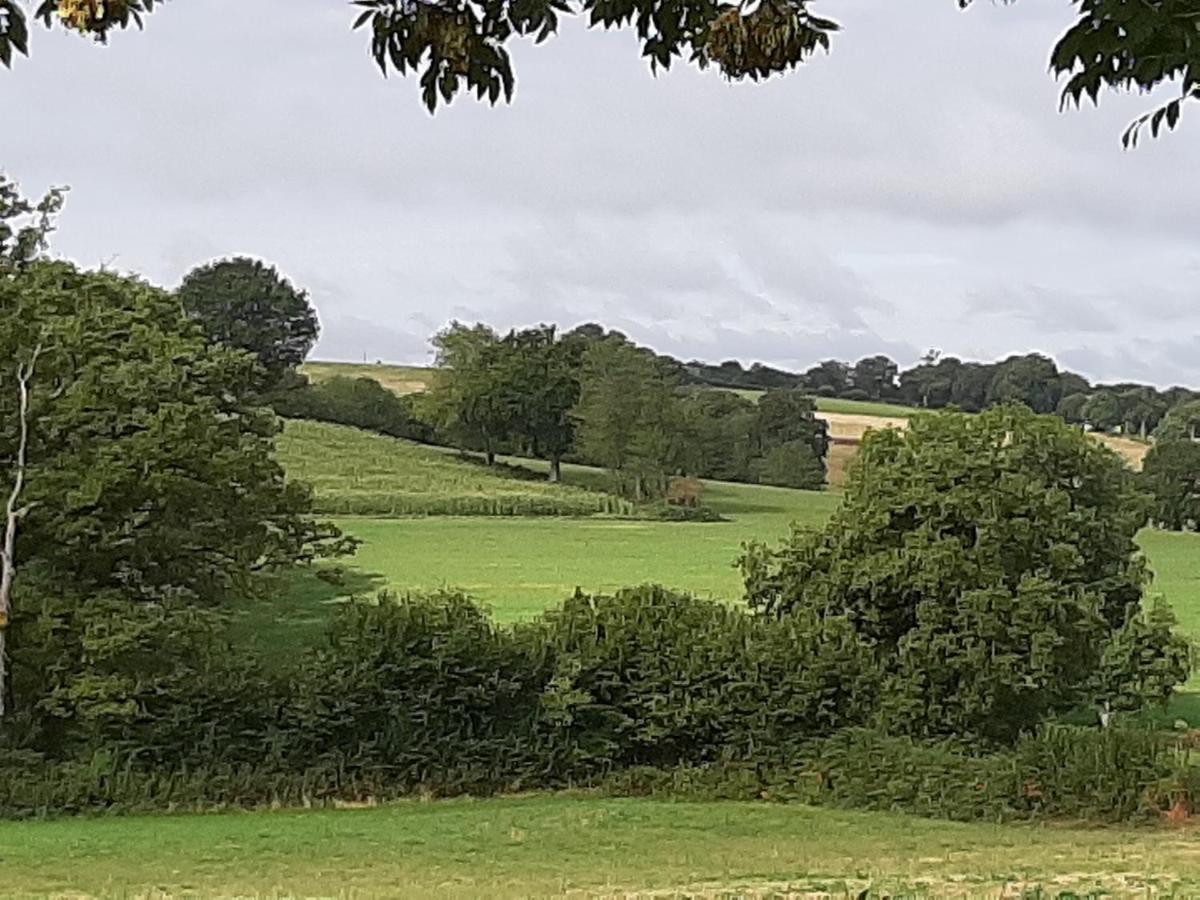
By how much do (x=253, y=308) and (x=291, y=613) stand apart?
26280 mm

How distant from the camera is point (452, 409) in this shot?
179 feet

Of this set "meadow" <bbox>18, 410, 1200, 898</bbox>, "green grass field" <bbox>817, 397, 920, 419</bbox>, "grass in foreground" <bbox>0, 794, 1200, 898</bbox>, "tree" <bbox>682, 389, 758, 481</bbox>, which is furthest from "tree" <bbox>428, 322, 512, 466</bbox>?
"grass in foreground" <bbox>0, 794, 1200, 898</bbox>

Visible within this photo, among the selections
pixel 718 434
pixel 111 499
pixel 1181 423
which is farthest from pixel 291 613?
pixel 718 434

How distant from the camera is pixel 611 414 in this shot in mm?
48531

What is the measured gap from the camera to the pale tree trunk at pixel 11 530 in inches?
689

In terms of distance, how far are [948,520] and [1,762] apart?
39.1 feet

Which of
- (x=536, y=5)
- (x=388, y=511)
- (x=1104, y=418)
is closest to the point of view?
(x=536, y=5)

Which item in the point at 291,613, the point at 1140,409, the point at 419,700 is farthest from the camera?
the point at 1140,409

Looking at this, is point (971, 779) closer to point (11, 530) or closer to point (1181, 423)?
point (11, 530)

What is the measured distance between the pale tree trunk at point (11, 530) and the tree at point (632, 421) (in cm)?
3066

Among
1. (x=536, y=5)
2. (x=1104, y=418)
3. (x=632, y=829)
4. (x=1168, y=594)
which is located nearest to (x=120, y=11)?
(x=536, y=5)

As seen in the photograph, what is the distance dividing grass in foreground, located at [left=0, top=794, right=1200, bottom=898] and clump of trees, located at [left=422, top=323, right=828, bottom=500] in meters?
Answer: 30.2

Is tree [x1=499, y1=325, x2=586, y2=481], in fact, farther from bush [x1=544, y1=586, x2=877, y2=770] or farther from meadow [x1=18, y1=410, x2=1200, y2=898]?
bush [x1=544, y1=586, x2=877, y2=770]

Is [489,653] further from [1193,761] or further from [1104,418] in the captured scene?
[1104,418]
